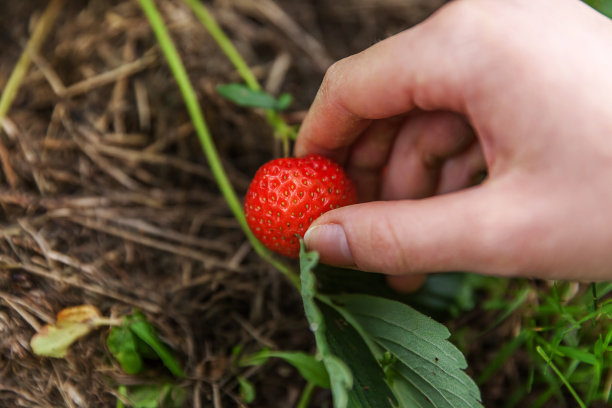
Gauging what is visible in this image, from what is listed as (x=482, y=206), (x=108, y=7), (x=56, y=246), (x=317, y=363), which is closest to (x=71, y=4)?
(x=108, y=7)

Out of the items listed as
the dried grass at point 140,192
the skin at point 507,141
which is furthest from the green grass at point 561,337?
the dried grass at point 140,192

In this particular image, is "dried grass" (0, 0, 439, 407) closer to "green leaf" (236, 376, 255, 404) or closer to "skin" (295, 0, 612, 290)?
"green leaf" (236, 376, 255, 404)

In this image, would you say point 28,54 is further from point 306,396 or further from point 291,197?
point 306,396

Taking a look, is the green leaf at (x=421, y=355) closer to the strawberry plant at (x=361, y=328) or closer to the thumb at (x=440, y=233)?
the strawberry plant at (x=361, y=328)

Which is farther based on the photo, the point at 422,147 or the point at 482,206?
the point at 422,147

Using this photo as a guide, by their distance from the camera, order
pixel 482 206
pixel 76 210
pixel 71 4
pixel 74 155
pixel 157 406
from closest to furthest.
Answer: pixel 482 206 < pixel 157 406 < pixel 76 210 < pixel 74 155 < pixel 71 4

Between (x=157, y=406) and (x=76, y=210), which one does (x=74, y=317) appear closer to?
(x=157, y=406)

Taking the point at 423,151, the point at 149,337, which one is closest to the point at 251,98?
the point at 423,151
